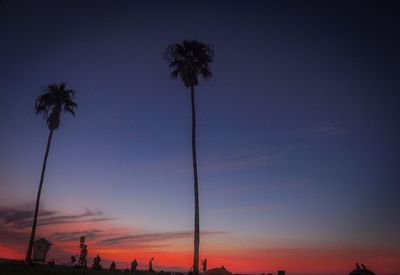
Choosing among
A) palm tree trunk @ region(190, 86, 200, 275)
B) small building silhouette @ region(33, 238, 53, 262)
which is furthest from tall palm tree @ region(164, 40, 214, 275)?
small building silhouette @ region(33, 238, 53, 262)

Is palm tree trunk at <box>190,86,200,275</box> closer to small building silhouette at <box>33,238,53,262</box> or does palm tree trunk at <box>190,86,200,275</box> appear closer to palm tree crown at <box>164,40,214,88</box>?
palm tree crown at <box>164,40,214,88</box>

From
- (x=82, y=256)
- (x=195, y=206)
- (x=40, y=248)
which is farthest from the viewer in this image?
(x=40, y=248)

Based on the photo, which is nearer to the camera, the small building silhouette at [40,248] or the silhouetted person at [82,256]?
the silhouetted person at [82,256]

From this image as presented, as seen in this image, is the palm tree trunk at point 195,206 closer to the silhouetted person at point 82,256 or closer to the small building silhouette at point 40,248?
the silhouetted person at point 82,256

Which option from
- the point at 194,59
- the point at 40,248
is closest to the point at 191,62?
the point at 194,59

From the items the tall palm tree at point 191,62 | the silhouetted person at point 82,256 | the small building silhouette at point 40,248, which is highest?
the tall palm tree at point 191,62

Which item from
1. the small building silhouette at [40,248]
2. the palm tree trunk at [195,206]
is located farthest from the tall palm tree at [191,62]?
the small building silhouette at [40,248]

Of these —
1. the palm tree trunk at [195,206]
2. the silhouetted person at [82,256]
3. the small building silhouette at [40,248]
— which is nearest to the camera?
the palm tree trunk at [195,206]

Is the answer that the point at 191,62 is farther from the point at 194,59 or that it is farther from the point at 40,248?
the point at 40,248

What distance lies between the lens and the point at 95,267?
39375mm

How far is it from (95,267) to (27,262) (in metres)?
6.47

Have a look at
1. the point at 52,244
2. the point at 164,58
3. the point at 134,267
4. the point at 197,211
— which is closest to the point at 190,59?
the point at 164,58

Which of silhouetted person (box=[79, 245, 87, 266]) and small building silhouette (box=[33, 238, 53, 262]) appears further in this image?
small building silhouette (box=[33, 238, 53, 262])

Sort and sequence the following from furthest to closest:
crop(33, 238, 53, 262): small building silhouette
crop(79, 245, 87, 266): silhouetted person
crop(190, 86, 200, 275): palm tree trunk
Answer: crop(33, 238, 53, 262): small building silhouette, crop(79, 245, 87, 266): silhouetted person, crop(190, 86, 200, 275): palm tree trunk
